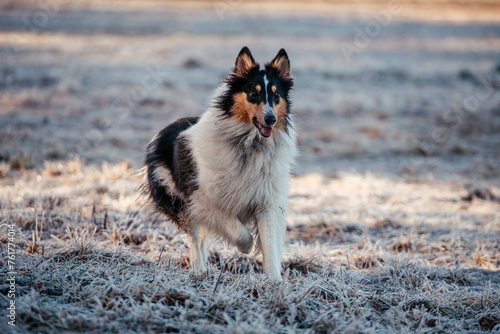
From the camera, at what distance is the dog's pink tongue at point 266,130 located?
3818mm

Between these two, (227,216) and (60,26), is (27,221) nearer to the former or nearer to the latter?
(227,216)

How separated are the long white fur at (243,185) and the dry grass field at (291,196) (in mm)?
354

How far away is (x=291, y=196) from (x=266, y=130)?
154 inches

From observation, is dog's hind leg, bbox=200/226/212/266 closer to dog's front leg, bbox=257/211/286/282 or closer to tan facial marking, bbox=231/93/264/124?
dog's front leg, bbox=257/211/286/282

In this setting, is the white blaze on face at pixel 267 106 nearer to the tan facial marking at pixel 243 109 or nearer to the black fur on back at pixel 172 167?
the tan facial marking at pixel 243 109

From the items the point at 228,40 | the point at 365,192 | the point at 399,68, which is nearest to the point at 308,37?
the point at 228,40

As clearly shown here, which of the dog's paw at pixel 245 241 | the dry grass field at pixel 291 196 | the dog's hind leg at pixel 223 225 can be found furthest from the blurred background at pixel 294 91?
the dog's paw at pixel 245 241

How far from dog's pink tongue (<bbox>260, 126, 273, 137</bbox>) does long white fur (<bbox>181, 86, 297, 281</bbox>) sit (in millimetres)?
187

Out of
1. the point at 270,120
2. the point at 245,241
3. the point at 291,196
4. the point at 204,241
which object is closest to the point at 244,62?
the point at 270,120

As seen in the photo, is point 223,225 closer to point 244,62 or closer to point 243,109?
point 243,109

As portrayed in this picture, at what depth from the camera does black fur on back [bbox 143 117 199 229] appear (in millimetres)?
4352

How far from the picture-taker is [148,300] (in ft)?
10.3

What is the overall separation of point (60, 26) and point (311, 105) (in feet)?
70.9

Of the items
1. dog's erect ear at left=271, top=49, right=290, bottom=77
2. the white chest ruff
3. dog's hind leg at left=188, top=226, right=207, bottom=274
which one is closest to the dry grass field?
dog's hind leg at left=188, top=226, right=207, bottom=274
